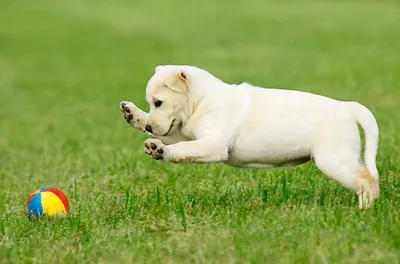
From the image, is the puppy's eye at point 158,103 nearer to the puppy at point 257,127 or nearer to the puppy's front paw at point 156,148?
the puppy at point 257,127

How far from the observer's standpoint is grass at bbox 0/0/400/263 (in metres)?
5.10

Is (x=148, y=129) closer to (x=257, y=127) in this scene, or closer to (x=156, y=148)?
(x=156, y=148)

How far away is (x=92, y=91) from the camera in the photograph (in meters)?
16.0

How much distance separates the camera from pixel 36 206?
20.7 feet

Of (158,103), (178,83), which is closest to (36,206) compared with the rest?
(158,103)

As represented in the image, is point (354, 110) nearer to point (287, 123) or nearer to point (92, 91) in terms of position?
point (287, 123)

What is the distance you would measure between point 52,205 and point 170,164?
2412 millimetres

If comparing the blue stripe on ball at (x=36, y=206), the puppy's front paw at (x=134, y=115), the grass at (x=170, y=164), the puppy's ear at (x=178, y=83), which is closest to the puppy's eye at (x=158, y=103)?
the puppy's ear at (x=178, y=83)

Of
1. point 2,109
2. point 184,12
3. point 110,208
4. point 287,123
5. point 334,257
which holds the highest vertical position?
point 184,12

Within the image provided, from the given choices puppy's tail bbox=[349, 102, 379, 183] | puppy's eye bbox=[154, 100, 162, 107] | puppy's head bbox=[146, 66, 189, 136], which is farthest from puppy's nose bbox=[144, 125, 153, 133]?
puppy's tail bbox=[349, 102, 379, 183]

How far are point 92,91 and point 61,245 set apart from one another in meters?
10.8

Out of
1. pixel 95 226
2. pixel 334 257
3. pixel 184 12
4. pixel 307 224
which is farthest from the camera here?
pixel 184 12

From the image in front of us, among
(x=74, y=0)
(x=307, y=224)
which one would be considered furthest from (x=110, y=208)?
(x=74, y=0)

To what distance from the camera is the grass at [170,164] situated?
5098mm
